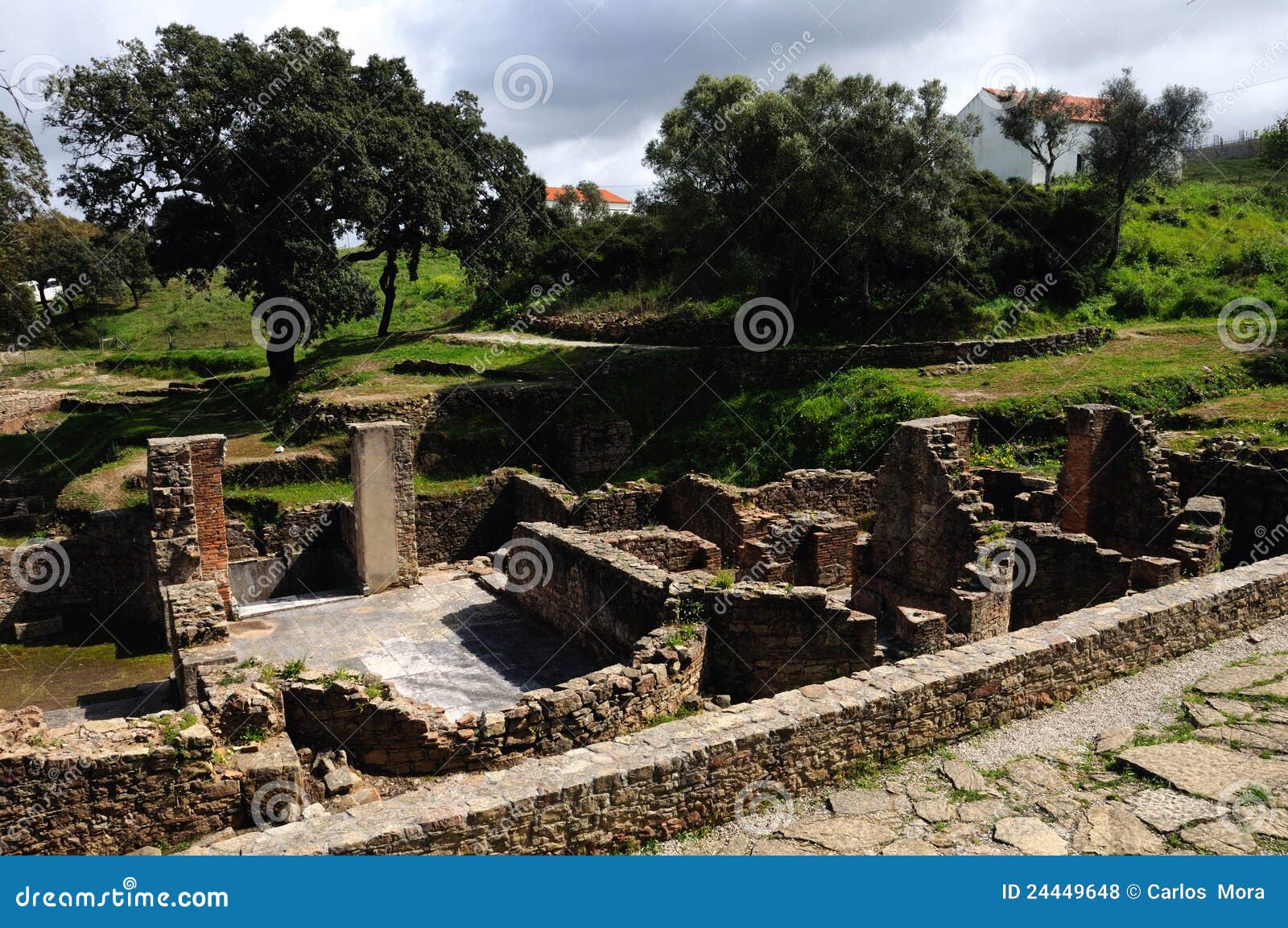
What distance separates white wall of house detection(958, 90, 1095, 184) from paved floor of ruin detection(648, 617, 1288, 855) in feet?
141

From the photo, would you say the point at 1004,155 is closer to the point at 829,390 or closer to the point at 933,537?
the point at 829,390

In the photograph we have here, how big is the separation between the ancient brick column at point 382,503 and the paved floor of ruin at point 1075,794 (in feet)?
34.7

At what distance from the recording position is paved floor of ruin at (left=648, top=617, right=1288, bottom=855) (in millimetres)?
5973

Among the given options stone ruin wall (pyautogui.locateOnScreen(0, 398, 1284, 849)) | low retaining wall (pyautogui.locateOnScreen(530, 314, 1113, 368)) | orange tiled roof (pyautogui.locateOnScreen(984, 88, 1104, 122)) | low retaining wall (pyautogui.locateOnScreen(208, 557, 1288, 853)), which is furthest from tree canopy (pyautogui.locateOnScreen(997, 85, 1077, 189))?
low retaining wall (pyautogui.locateOnScreen(208, 557, 1288, 853))

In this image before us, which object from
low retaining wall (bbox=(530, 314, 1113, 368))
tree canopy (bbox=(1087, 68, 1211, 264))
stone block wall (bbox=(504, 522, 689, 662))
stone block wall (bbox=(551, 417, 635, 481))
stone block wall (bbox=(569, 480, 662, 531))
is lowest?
stone block wall (bbox=(504, 522, 689, 662))

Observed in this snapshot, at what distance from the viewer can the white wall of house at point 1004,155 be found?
45.8 m

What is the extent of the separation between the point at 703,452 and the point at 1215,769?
56.9 ft

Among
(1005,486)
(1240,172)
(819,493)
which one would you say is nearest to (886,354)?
(819,493)

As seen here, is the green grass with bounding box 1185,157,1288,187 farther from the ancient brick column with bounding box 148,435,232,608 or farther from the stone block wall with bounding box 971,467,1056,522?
the ancient brick column with bounding box 148,435,232,608

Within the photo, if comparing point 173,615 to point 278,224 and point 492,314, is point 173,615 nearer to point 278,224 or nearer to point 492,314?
point 278,224

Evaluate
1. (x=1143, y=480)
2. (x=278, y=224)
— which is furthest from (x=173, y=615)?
(x=278, y=224)

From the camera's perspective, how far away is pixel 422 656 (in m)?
12.8

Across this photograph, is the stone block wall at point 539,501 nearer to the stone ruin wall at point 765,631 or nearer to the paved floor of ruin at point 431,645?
the paved floor of ruin at point 431,645

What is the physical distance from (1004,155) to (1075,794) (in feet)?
152
